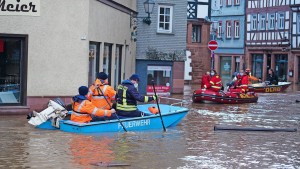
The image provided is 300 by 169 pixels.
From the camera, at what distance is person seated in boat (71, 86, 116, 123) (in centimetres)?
1741

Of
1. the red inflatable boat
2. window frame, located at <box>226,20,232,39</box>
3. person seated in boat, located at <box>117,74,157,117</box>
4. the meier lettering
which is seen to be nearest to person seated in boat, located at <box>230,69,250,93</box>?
the red inflatable boat

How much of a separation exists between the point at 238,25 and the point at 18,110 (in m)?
45.6

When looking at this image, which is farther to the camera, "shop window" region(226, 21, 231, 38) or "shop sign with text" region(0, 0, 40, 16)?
"shop window" region(226, 21, 231, 38)

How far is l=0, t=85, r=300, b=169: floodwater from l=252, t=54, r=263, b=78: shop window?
135ft

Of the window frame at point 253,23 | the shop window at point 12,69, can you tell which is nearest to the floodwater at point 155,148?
the shop window at point 12,69

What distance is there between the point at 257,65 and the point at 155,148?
48720 millimetres

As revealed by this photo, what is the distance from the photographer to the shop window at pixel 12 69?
22406 millimetres

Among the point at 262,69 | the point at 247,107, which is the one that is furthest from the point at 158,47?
the point at 262,69

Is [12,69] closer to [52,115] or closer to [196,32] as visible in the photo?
[52,115]

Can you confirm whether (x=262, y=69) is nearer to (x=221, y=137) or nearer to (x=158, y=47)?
(x=158, y=47)

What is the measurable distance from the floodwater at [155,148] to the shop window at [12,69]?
1.26 m

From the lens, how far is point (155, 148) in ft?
50.8

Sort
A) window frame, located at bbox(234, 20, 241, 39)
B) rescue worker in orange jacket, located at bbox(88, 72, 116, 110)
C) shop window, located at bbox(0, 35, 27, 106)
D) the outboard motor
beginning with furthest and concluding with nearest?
window frame, located at bbox(234, 20, 241, 39)
shop window, located at bbox(0, 35, 27, 106)
rescue worker in orange jacket, located at bbox(88, 72, 116, 110)
the outboard motor

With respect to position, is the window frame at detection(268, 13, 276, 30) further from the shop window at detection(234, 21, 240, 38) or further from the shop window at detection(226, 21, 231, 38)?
the shop window at detection(226, 21, 231, 38)
